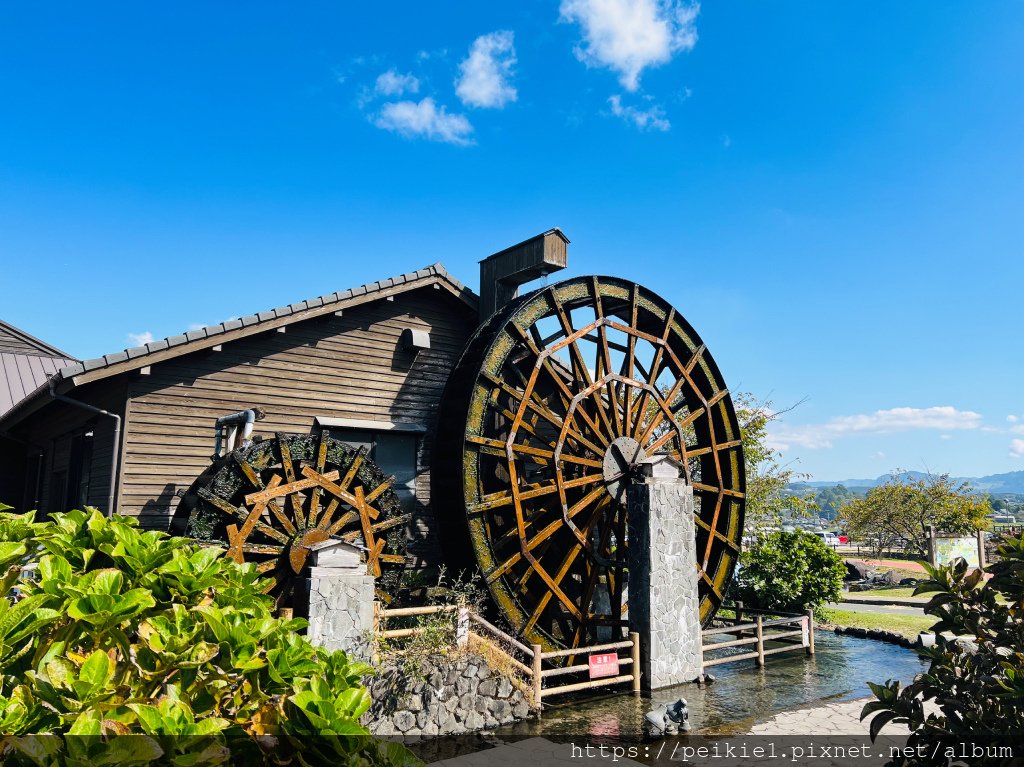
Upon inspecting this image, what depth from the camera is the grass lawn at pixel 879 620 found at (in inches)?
500

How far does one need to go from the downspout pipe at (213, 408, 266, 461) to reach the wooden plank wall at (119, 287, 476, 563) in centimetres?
9

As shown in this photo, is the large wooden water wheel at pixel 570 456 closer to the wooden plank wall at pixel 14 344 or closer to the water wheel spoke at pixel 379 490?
the water wheel spoke at pixel 379 490

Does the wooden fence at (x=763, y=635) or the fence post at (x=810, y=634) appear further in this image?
the fence post at (x=810, y=634)

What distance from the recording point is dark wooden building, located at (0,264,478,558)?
827 cm

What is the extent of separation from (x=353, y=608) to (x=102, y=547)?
5.05 m

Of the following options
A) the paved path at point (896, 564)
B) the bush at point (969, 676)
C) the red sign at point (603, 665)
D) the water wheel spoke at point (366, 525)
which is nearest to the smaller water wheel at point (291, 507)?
the water wheel spoke at point (366, 525)

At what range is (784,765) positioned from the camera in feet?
19.3

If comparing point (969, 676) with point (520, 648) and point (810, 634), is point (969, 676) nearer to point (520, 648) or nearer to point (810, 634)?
point (520, 648)

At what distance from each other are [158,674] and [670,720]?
242 inches

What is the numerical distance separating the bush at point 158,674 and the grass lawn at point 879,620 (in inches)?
500

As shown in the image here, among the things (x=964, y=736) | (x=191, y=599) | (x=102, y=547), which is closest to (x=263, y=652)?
(x=191, y=599)

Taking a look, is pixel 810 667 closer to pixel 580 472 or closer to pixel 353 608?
pixel 580 472

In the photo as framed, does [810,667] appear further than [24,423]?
No

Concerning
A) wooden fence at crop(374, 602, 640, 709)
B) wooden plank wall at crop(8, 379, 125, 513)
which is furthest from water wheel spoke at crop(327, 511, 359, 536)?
wooden plank wall at crop(8, 379, 125, 513)
